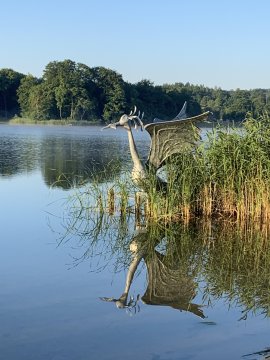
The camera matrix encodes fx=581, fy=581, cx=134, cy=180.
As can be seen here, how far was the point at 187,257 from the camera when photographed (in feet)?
21.6

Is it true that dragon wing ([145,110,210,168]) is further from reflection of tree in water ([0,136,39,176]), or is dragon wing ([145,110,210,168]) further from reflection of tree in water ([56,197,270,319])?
reflection of tree in water ([0,136,39,176])

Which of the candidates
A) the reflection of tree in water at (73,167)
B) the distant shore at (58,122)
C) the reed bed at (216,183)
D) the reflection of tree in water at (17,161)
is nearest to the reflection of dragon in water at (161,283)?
the reed bed at (216,183)

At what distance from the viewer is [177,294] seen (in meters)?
5.22

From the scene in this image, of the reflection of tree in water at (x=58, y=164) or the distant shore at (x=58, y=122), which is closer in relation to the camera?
the reflection of tree in water at (x=58, y=164)

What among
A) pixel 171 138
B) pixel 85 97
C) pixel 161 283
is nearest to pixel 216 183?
pixel 171 138

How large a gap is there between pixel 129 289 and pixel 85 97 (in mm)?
60842

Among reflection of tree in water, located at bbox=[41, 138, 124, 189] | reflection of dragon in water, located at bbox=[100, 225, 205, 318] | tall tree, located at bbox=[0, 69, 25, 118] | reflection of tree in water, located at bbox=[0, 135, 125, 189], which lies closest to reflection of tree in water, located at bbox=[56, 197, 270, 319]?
reflection of dragon in water, located at bbox=[100, 225, 205, 318]

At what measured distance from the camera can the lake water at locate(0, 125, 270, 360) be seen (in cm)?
404

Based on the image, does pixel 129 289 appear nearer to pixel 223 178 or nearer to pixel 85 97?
pixel 223 178

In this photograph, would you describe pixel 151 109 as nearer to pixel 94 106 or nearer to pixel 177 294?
pixel 94 106

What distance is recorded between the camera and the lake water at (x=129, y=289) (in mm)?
4035

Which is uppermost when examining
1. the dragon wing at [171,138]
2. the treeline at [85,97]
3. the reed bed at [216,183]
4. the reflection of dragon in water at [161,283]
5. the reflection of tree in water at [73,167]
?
the treeline at [85,97]

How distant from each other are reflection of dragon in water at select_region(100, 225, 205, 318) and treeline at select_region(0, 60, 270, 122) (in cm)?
5291

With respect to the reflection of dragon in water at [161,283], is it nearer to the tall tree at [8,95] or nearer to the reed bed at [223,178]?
the reed bed at [223,178]
